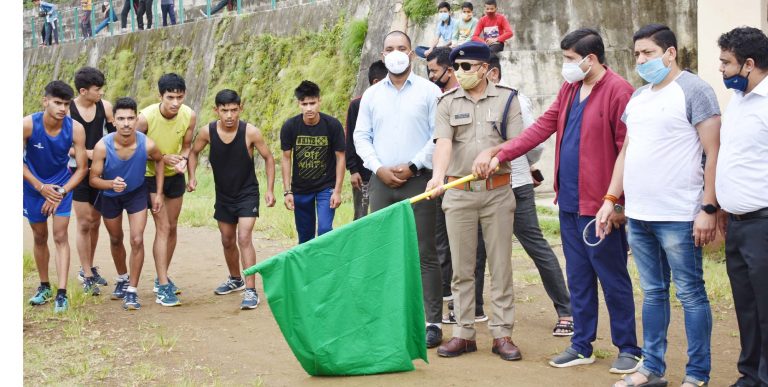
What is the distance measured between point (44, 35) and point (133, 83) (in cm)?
814

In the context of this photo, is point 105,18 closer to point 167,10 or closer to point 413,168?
point 167,10

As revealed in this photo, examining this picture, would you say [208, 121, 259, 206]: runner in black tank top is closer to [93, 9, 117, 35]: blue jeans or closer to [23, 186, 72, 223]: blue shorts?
[23, 186, 72, 223]: blue shorts

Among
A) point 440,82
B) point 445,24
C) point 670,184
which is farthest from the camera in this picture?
point 445,24

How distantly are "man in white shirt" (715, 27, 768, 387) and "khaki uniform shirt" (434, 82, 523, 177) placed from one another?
5.08 ft

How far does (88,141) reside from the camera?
9.12 metres

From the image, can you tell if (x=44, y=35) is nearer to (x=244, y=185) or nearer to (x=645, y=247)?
(x=244, y=185)

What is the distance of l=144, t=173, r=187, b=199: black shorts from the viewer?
8773 millimetres

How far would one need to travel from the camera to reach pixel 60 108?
27.1ft

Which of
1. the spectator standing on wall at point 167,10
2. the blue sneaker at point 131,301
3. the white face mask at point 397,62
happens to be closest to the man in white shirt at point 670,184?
the white face mask at point 397,62

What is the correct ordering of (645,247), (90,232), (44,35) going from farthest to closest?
(44,35), (90,232), (645,247)

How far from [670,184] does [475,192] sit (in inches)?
55.6

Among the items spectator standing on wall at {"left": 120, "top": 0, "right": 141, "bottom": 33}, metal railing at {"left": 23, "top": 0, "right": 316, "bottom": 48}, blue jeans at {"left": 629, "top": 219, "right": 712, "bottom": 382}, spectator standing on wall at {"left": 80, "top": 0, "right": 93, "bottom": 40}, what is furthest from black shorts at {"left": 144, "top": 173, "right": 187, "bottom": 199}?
spectator standing on wall at {"left": 80, "top": 0, "right": 93, "bottom": 40}

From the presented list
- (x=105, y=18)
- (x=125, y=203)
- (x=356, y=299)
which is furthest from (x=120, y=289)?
(x=105, y=18)
